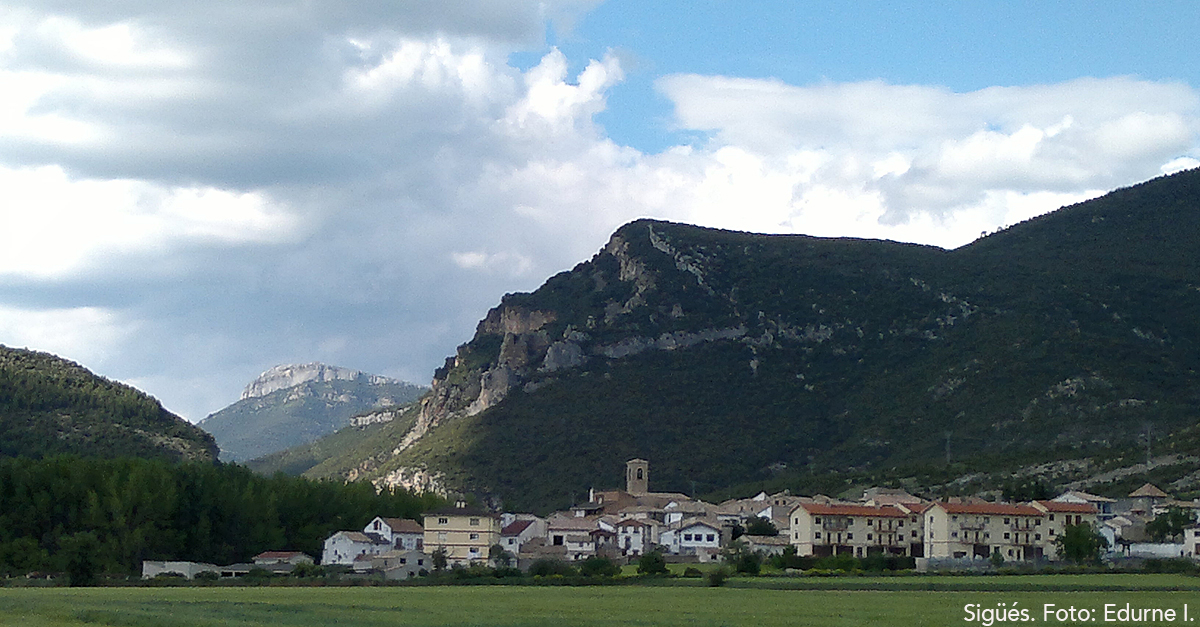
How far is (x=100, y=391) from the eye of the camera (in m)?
152

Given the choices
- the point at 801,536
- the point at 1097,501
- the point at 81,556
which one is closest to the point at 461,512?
the point at 801,536

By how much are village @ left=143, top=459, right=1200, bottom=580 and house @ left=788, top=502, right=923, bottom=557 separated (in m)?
0.07

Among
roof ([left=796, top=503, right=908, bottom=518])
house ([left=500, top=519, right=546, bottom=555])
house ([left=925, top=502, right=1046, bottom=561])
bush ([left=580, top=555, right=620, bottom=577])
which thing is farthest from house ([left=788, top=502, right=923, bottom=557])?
bush ([left=580, top=555, right=620, bottom=577])

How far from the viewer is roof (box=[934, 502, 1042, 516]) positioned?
9625cm

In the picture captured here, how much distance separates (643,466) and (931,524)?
52710 millimetres

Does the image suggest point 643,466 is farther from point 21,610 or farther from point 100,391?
point 21,610

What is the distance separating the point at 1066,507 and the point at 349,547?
48812 millimetres

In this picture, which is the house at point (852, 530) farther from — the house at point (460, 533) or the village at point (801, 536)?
the house at point (460, 533)

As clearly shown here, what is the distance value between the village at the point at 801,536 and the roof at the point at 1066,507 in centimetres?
10

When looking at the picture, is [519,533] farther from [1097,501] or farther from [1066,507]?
[1097,501]

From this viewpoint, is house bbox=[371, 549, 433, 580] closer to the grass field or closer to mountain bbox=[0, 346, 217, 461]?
the grass field

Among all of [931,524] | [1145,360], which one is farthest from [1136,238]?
[931,524]

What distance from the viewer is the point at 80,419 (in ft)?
458

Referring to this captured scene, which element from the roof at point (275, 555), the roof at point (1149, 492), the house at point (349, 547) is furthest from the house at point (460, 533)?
the roof at point (1149, 492)
